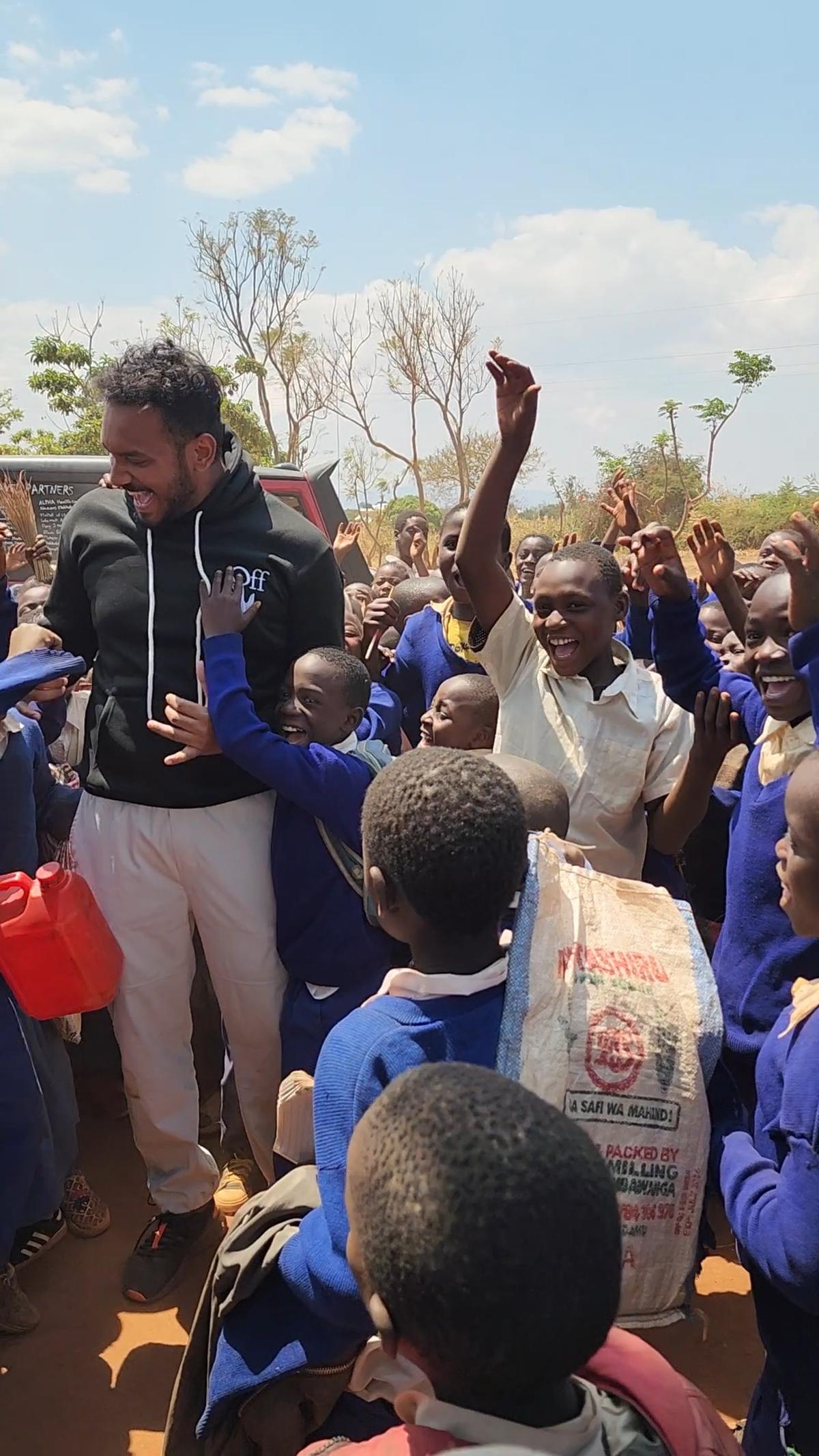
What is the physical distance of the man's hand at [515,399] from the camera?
220 centimetres

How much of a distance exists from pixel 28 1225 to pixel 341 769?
143cm

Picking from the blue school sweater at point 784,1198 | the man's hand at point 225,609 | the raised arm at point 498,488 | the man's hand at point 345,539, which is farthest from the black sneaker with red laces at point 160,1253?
the man's hand at point 345,539

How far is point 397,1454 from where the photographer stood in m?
0.88

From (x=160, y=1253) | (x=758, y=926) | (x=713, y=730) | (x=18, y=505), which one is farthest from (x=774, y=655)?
(x=18, y=505)

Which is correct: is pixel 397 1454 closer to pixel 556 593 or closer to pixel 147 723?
pixel 147 723

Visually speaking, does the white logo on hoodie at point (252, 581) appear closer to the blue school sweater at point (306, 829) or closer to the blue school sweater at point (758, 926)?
the blue school sweater at point (306, 829)

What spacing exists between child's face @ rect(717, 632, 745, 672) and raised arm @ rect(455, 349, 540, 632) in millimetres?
671

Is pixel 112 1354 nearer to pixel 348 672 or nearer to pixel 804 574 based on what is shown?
pixel 348 672

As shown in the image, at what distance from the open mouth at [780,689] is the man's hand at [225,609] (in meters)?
1.16

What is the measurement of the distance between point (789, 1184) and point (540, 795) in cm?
89

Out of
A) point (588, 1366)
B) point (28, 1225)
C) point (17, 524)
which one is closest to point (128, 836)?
point (28, 1225)

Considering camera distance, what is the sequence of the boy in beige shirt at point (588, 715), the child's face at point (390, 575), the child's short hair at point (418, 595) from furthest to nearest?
the child's face at point (390, 575)
the child's short hair at point (418, 595)
the boy in beige shirt at point (588, 715)

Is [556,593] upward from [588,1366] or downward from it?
upward

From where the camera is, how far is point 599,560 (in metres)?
2.71
